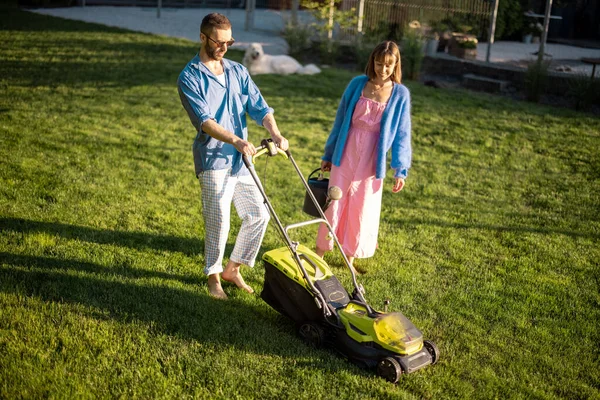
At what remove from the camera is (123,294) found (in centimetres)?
445

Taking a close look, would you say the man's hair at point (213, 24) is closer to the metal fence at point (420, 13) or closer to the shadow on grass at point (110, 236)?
the shadow on grass at point (110, 236)

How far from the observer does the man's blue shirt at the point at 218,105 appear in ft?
13.2

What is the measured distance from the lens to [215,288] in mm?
4551

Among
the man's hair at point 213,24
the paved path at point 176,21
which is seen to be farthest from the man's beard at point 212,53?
the paved path at point 176,21

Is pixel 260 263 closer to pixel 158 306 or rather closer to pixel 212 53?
pixel 158 306

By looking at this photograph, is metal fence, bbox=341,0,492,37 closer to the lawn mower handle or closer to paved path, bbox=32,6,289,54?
paved path, bbox=32,6,289,54

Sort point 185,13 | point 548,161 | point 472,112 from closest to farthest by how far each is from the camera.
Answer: point 548,161 < point 472,112 < point 185,13

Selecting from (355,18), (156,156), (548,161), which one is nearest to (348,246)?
(156,156)

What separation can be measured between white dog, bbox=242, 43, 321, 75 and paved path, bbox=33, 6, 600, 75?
97.5 inches

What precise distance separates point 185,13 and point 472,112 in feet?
43.8

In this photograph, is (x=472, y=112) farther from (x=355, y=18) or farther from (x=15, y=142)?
(x=15, y=142)

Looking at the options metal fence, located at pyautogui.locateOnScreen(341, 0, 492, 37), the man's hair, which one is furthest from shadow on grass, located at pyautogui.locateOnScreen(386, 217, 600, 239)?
metal fence, located at pyautogui.locateOnScreen(341, 0, 492, 37)

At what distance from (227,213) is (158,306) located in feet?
2.49

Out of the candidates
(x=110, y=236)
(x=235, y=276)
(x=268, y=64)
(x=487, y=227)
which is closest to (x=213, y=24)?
(x=235, y=276)
